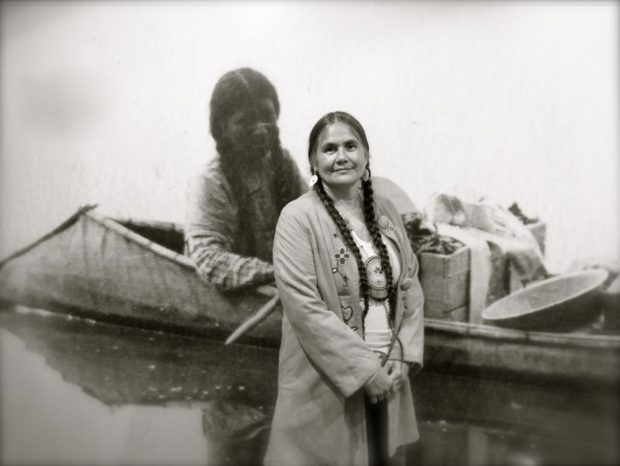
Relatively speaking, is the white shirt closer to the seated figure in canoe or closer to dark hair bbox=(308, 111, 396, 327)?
dark hair bbox=(308, 111, 396, 327)

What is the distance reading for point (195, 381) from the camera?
122 inches

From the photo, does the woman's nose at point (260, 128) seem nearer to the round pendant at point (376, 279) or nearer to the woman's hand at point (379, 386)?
the round pendant at point (376, 279)

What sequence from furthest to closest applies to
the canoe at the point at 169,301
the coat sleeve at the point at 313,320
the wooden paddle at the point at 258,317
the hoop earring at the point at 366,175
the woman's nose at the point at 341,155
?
the wooden paddle at the point at 258,317
the canoe at the point at 169,301
the hoop earring at the point at 366,175
the woman's nose at the point at 341,155
the coat sleeve at the point at 313,320

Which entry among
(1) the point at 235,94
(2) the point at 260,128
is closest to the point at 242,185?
(2) the point at 260,128

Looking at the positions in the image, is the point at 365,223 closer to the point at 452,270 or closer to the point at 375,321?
the point at 375,321

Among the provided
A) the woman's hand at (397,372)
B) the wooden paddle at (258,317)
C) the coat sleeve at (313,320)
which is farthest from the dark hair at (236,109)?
the woman's hand at (397,372)

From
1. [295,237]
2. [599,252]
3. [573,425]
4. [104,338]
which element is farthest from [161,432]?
[599,252]

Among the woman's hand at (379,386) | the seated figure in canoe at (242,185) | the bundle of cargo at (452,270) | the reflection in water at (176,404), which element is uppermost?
the seated figure in canoe at (242,185)

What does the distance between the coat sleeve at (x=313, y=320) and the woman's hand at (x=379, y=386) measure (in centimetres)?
3

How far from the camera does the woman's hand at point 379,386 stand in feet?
7.91

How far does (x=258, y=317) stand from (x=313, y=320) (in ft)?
2.19

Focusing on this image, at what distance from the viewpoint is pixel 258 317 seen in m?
3.02

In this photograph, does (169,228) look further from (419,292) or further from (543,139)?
(543,139)

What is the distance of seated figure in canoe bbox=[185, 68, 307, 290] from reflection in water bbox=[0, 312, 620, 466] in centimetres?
38
